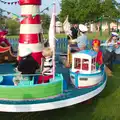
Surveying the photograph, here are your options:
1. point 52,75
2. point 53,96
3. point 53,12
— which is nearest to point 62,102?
point 53,96

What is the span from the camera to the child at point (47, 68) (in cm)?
628

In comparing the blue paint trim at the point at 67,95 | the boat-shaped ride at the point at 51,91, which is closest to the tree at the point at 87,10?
the boat-shaped ride at the point at 51,91

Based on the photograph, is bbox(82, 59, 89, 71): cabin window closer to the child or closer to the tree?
the child

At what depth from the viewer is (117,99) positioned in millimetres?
7375

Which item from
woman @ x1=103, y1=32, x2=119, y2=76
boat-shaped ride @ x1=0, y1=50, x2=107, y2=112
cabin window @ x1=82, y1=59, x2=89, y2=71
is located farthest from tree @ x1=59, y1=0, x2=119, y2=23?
boat-shaped ride @ x1=0, y1=50, x2=107, y2=112

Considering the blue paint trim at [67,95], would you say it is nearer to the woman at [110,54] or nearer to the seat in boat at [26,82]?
the seat in boat at [26,82]

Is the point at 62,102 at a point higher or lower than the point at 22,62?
lower

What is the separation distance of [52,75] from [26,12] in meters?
2.00

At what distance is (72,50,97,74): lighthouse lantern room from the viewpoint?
673 centimetres

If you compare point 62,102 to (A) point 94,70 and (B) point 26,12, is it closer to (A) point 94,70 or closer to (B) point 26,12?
(A) point 94,70

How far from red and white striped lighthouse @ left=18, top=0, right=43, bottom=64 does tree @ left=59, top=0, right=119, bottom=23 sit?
161 feet

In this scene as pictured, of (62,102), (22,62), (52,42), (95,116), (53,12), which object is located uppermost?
(53,12)

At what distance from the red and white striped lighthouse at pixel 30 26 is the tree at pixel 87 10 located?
161ft

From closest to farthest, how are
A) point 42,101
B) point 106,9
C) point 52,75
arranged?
point 42,101, point 52,75, point 106,9
